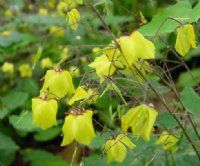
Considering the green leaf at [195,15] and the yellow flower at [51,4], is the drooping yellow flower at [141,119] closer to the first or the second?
the green leaf at [195,15]

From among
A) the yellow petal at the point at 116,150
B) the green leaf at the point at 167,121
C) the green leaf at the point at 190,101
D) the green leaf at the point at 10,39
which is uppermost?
the green leaf at the point at 190,101

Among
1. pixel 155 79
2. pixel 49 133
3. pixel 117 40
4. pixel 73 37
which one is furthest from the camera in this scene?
pixel 73 37

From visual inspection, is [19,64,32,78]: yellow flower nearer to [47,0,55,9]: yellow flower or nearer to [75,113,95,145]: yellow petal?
[47,0,55,9]: yellow flower

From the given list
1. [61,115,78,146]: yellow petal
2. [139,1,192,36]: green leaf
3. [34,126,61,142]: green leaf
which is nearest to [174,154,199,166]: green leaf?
[139,1,192,36]: green leaf

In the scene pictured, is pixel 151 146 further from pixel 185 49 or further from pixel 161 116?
pixel 185 49

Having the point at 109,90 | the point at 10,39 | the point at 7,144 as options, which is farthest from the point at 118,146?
the point at 10,39

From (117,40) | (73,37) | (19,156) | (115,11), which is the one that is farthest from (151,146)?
(115,11)

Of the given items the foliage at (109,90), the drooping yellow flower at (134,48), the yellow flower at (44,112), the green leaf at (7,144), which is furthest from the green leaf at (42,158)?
the drooping yellow flower at (134,48)
